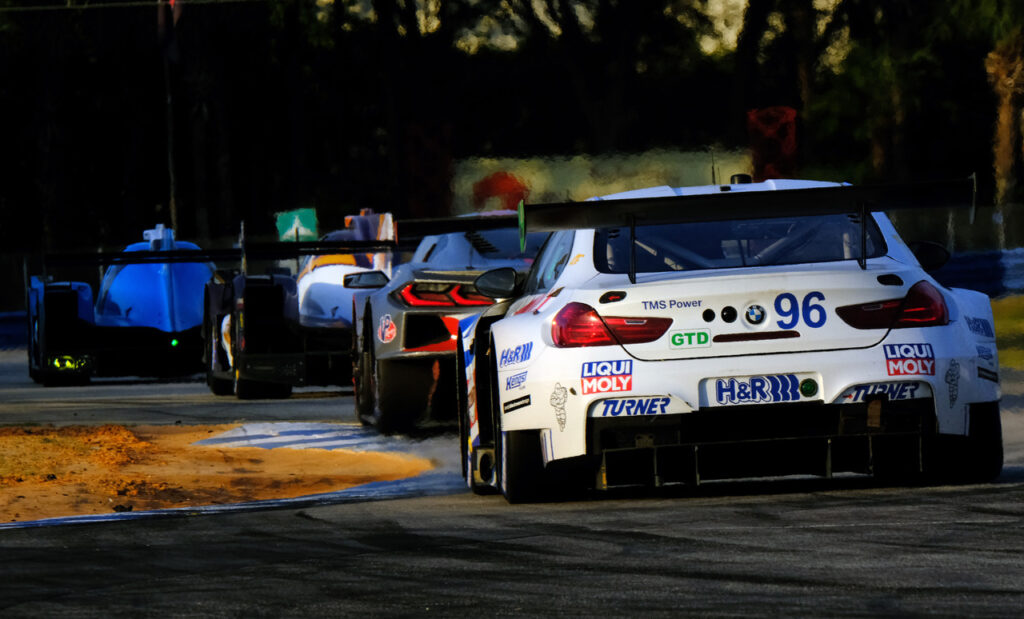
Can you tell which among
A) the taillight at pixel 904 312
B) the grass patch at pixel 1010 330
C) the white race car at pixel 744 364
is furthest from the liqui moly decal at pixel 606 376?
the grass patch at pixel 1010 330

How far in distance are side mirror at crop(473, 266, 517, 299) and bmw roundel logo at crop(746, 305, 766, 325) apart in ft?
5.54

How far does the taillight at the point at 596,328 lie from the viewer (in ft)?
27.7

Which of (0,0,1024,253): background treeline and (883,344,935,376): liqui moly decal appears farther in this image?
(0,0,1024,253): background treeline

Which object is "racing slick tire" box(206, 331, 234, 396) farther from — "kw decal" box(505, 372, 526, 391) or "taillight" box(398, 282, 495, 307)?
"kw decal" box(505, 372, 526, 391)

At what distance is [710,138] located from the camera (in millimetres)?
22734

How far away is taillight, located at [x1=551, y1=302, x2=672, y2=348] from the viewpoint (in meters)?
8.43

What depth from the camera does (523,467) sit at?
8797mm

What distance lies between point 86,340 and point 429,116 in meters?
6.15

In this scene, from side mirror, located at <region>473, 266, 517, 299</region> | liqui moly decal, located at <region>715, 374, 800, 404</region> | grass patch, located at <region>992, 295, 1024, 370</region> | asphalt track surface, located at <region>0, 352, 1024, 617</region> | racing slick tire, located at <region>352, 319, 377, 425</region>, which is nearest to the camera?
asphalt track surface, located at <region>0, 352, 1024, 617</region>

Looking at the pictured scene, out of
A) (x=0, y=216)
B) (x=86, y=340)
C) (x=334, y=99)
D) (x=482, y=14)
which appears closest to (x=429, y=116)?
(x=482, y=14)

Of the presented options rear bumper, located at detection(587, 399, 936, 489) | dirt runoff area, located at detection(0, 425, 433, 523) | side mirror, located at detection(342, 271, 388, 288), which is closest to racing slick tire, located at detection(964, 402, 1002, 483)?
rear bumper, located at detection(587, 399, 936, 489)

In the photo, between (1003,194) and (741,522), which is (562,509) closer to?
(741,522)

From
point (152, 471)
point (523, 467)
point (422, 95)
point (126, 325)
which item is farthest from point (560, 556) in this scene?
point (422, 95)

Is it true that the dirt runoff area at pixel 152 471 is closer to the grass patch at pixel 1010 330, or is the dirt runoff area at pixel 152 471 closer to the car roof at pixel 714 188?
the car roof at pixel 714 188
